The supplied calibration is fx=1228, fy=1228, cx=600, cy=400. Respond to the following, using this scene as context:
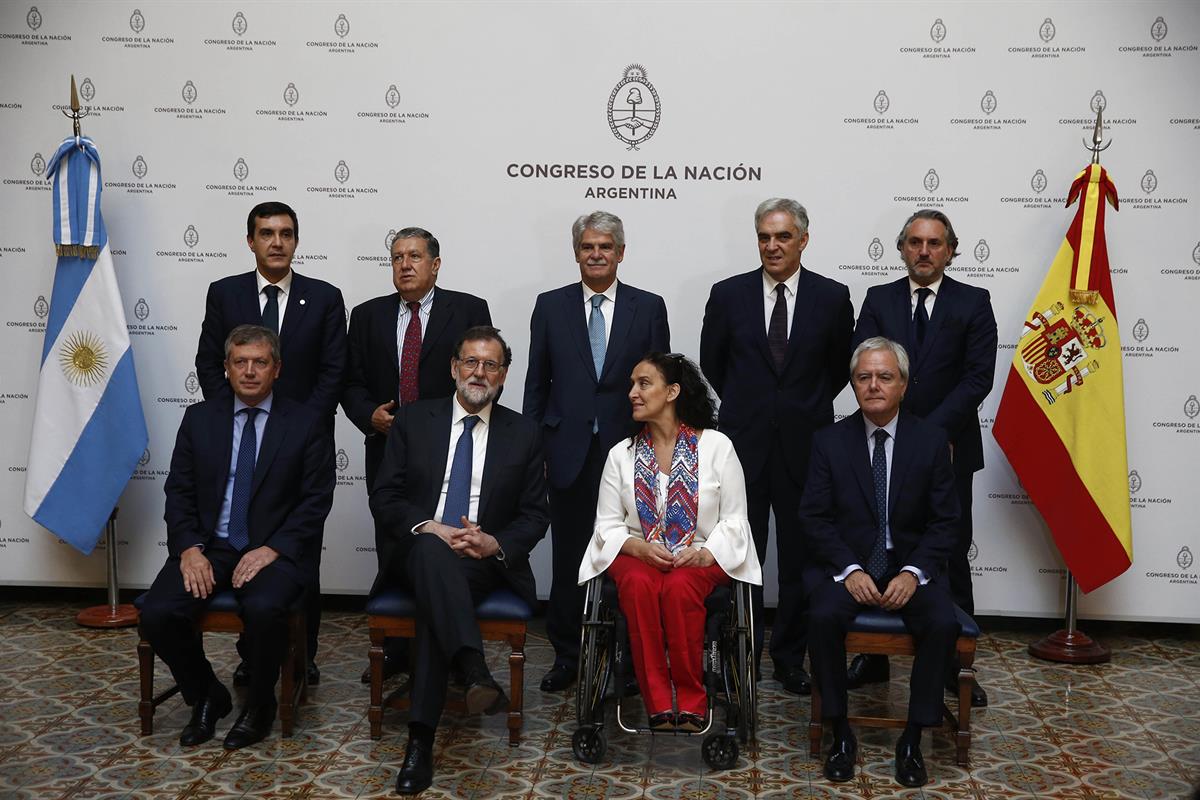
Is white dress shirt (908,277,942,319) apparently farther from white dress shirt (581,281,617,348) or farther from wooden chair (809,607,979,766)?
wooden chair (809,607,979,766)

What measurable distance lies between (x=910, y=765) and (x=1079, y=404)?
6.70 ft

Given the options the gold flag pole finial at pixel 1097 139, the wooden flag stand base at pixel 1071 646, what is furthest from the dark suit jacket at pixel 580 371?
the wooden flag stand base at pixel 1071 646

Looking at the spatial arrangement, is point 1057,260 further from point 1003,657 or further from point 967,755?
point 967,755

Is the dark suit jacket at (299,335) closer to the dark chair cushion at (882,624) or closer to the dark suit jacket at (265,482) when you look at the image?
the dark suit jacket at (265,482)

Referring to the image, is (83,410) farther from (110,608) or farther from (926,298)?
(926,298)

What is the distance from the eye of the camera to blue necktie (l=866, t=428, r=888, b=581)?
4.10m

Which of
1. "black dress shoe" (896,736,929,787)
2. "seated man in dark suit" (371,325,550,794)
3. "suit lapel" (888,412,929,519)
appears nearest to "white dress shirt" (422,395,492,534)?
"seated man in dark suit" (371,325,550,794)

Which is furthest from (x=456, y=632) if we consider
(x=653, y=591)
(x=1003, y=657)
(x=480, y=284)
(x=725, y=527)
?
(x=1003, y=657)

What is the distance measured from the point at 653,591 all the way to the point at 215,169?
3163 millimetres

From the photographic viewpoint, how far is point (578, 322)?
470 cm

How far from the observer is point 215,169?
18.8 ft

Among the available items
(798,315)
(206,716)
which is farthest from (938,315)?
(206,716)

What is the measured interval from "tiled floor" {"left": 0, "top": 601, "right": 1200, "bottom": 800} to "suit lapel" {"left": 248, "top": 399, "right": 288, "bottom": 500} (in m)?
0.87

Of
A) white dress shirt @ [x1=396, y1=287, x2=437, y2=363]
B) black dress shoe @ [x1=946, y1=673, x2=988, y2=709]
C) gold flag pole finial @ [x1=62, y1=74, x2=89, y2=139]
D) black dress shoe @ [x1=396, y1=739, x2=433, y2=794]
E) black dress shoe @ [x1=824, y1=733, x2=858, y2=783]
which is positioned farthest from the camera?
gold flag pole finial @ [x1=62, y1=74, x2=89, y2=139]
